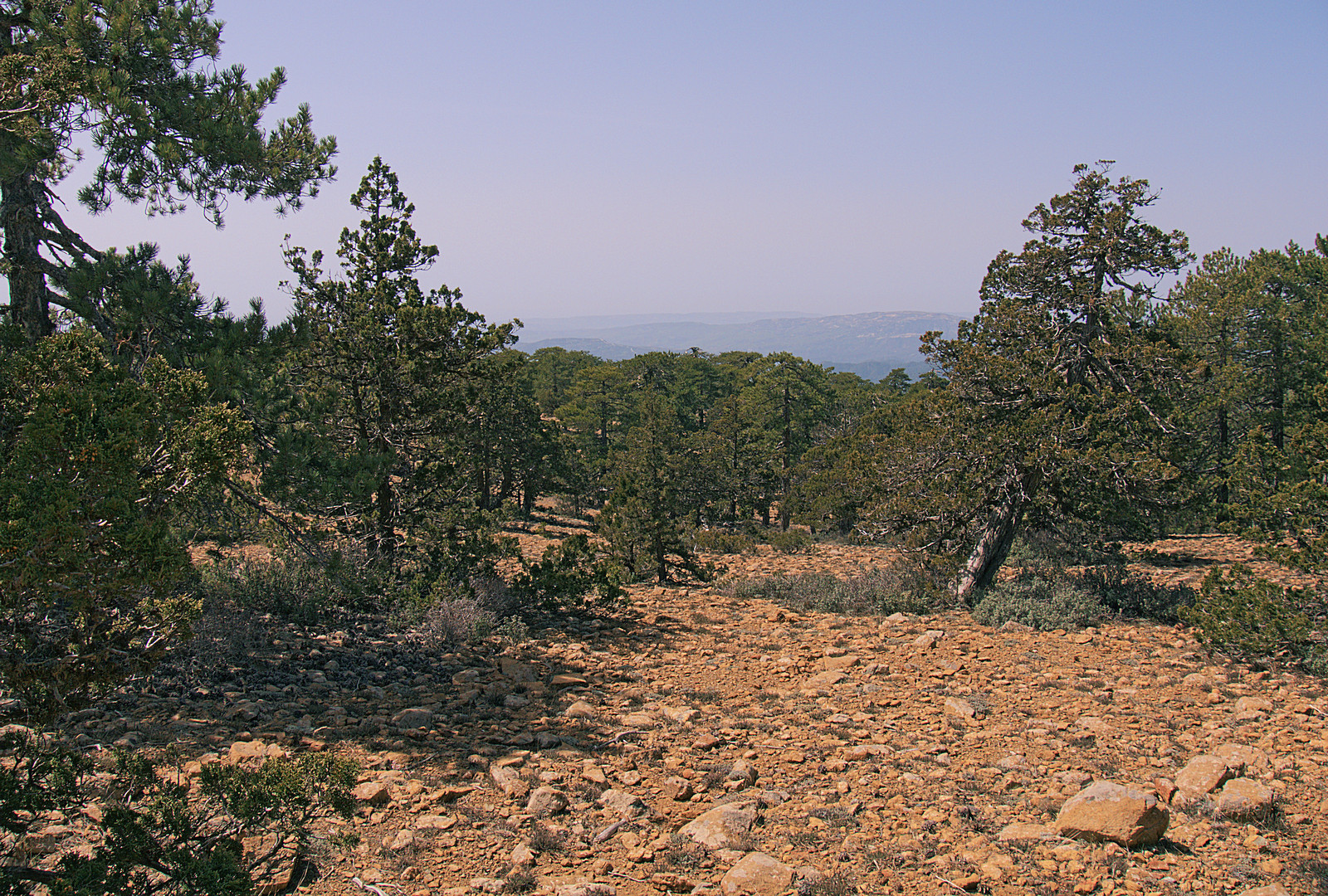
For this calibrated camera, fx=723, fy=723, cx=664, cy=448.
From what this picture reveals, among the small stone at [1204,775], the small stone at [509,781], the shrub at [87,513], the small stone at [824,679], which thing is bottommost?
the small stone at [824,679]

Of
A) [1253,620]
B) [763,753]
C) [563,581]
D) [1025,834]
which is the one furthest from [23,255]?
[1253,620]

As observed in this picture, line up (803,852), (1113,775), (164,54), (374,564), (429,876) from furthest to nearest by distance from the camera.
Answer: (374,564) → (164,54) → (1113,775) → (803,852) → (429,876)

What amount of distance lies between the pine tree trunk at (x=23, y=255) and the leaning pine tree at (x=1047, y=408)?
10.6m

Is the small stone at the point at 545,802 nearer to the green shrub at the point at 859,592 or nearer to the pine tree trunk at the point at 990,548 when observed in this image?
the green shrub at the point at 859,592

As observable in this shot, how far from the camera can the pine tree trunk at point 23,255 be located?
20.8ft

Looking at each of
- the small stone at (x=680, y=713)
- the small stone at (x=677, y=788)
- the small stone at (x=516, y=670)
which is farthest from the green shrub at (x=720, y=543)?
the small stone at (x=677, y=788)

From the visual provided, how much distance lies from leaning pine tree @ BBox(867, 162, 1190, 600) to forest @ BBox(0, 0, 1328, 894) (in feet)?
0.15

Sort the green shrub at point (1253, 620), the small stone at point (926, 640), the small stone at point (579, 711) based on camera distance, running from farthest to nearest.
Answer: the small stone at point (926, 640) < the green shrub at point (1253, 620) < the small stone at point (579, 711)

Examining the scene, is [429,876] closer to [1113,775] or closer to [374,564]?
[1113,775]

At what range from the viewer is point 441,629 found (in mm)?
8367

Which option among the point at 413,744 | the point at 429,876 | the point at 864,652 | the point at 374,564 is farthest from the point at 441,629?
the point at 864,652

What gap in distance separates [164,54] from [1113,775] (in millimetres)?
9875

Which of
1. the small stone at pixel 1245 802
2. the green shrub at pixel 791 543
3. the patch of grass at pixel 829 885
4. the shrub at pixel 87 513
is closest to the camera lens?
the shrub at pixel 87 513

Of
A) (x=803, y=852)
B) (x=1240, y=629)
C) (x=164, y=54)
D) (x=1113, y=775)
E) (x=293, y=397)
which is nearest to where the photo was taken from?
(x=803, y=852)
